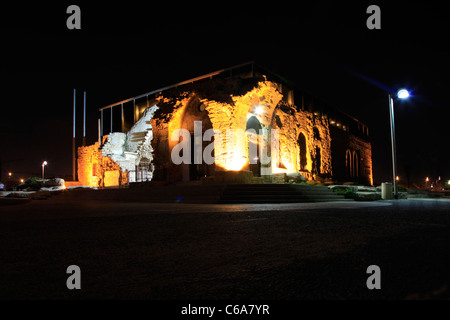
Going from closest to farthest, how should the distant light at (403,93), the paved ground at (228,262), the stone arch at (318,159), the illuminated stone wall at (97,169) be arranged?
the paved ground at (228,262) → the distant light at (403,93) → the illuminated stone wall at (97,169) → the stone arch at (318,159)

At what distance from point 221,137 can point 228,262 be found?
16692 millimetres

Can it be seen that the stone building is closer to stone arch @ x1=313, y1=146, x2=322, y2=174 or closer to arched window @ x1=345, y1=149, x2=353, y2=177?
stone arch @ x1=313, y1=146, x2=322, y2=174

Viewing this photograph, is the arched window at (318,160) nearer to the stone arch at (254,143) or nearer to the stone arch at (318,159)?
the stone arch at (318,159)

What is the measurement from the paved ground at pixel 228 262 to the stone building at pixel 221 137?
41.4 feet

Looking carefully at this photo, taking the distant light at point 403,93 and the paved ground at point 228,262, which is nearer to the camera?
the paved ground at point 228,262

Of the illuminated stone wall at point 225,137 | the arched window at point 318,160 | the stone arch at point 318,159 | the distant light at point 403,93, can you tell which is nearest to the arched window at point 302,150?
the illuminated stone wall at point 225,137

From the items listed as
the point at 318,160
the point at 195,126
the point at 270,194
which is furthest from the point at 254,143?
the point at 318,160

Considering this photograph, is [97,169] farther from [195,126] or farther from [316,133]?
[316,133]

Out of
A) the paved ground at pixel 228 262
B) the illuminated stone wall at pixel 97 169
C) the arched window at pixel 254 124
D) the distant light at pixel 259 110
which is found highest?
the distant light at pixel 259 110

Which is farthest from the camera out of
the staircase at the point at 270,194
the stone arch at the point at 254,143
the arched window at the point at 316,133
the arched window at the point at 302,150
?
the arched window at the point at 316,133

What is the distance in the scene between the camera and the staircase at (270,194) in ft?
39.1

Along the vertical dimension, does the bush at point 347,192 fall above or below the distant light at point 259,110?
below

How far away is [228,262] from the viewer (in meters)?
2.46
